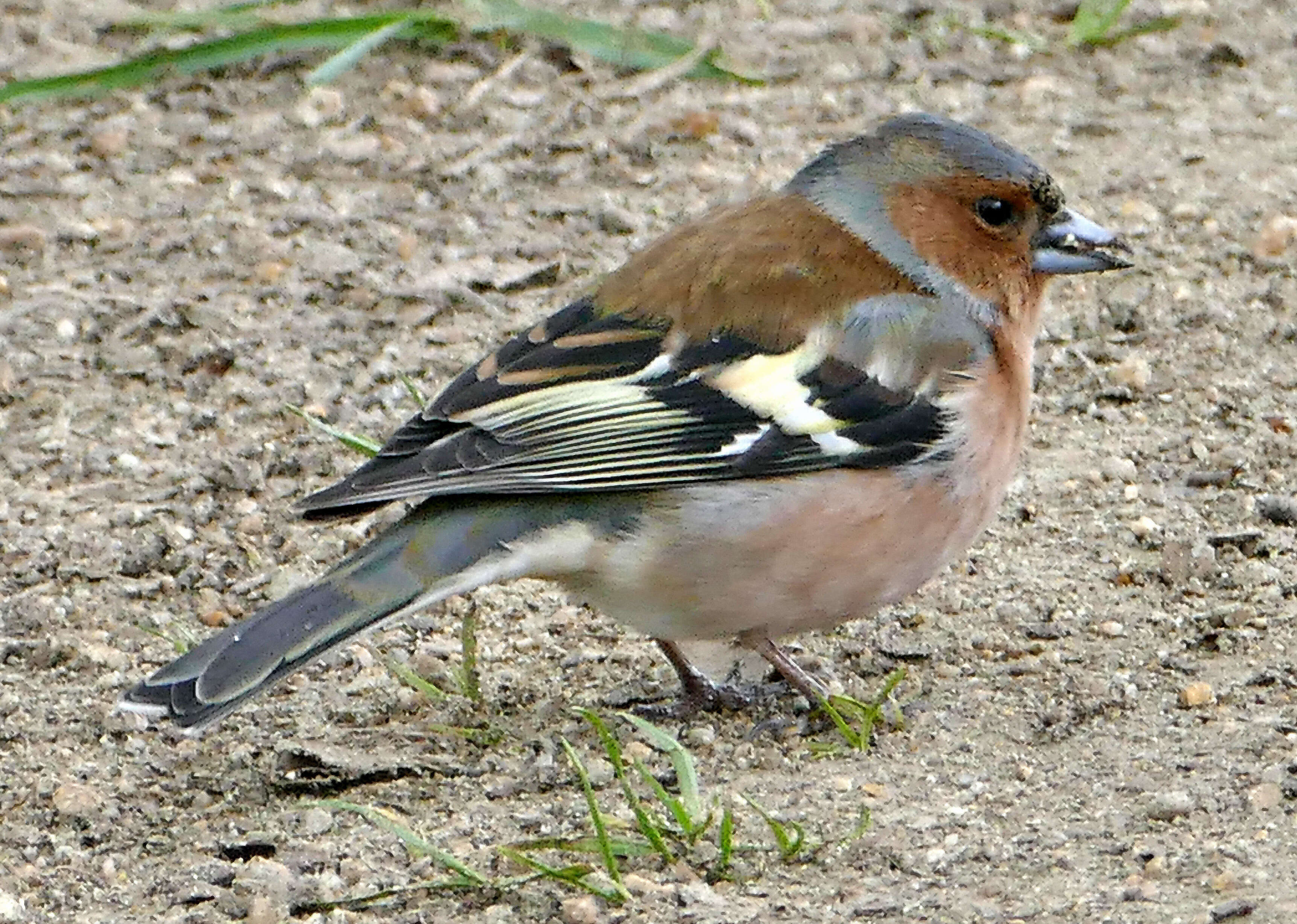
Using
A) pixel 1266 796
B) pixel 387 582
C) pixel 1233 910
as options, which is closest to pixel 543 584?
pixel 387 582

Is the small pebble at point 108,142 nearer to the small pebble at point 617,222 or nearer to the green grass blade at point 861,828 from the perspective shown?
the small pebble at point 617,222

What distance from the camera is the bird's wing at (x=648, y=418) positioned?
4160mm

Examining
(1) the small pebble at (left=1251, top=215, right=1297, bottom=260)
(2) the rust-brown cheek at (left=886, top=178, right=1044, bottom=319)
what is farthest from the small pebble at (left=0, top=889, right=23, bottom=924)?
(1) the small pebble at (left=1251, top=215, right=1297, bottom=260)

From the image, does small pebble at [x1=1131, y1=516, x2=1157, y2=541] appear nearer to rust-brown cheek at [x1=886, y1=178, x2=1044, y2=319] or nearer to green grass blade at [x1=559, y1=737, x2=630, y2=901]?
rust-brown cheek at [x1=886, y1=178, x2=1044, y2=319]

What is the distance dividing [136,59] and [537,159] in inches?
53.0

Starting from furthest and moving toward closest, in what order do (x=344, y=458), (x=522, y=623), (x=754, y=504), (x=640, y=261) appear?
(x=344, y=458)
(x=522, y=623)
(x=640, y=261)
(x=754, y=504)

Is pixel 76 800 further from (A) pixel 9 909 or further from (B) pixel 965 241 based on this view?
(B) pixel 965 241

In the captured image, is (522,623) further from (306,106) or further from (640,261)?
(306,106)

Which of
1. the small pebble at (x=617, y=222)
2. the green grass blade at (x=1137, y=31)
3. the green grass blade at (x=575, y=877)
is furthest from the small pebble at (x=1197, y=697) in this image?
the green grass blade at (x=1137, y=31)

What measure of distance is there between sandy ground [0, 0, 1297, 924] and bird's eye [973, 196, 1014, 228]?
2.45ft

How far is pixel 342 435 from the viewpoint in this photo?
17.1ft

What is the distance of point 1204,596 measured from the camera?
183 inches

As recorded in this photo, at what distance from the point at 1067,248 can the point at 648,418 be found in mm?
1122

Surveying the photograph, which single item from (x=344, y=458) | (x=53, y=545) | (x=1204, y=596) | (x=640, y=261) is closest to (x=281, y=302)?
(x=344, y=458)
